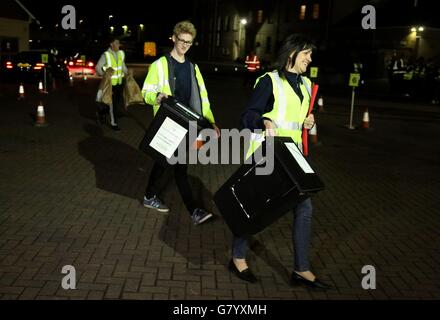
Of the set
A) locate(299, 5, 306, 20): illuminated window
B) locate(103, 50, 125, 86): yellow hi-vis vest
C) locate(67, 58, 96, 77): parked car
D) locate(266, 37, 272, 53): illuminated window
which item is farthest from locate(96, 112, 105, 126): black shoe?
locate(266, 37, 272, 53): illuminated window

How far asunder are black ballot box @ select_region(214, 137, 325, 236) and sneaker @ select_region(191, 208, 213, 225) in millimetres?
1525

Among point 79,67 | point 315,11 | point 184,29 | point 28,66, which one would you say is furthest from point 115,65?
point 315,11

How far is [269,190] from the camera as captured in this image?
394 centimetres

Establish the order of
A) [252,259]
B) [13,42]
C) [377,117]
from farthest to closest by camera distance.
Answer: [13,42]
[377,117]
[252,259]

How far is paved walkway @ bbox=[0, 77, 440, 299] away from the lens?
4.35m

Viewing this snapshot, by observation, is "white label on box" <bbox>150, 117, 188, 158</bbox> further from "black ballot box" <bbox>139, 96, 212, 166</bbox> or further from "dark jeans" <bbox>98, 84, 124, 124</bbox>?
"dark jeans" <bbox>98, 84, 124, 124</bbox>

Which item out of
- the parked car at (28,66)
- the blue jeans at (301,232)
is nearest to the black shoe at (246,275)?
the blue jeans at (301,232)

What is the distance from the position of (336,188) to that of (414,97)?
1681cm

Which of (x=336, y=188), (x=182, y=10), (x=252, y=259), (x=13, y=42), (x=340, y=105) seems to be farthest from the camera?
(x=182, y=10)

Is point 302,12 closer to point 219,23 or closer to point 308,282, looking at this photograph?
point 219,23

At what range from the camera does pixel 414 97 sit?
75.4 ft

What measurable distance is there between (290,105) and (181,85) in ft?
5.53
